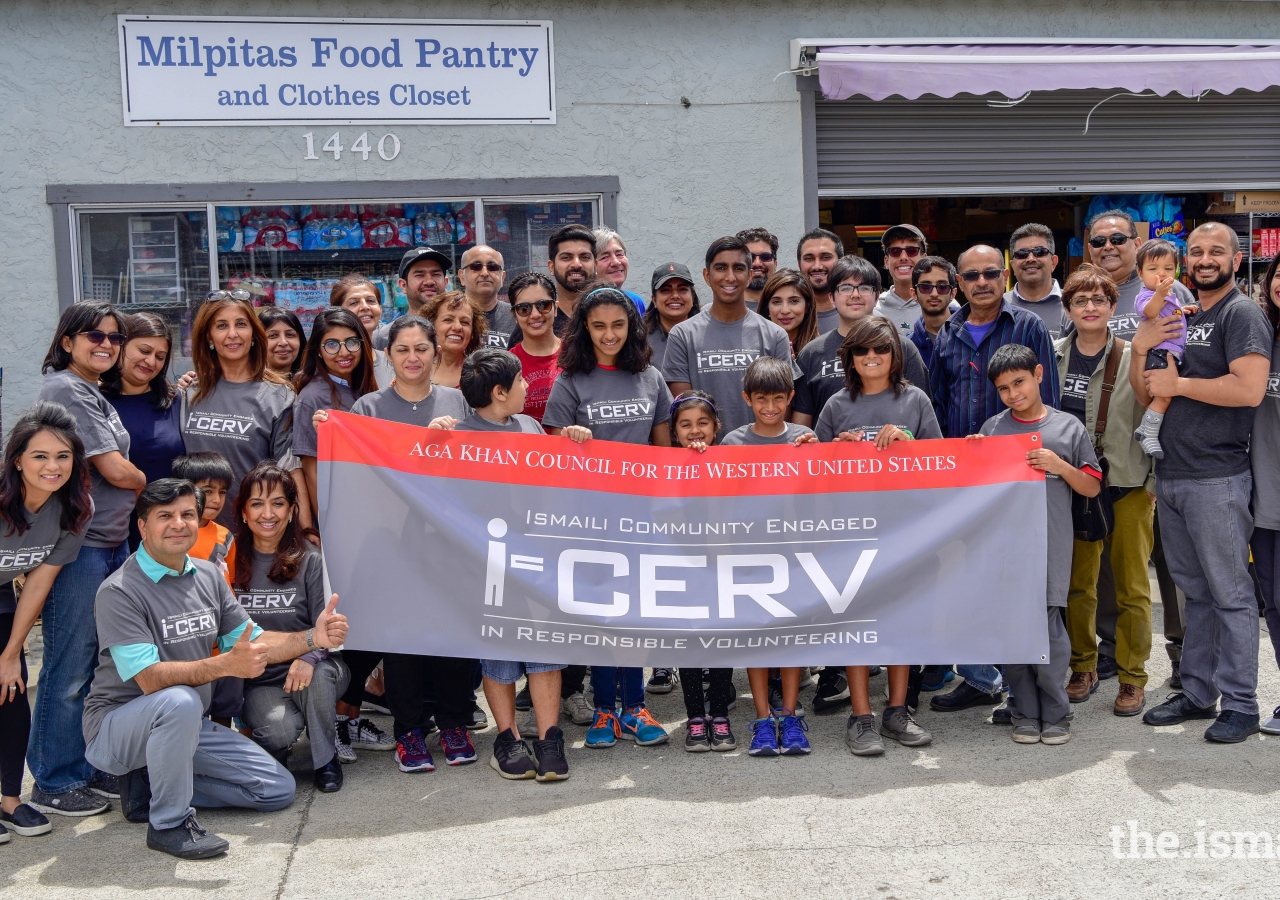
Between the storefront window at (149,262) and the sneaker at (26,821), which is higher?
the storefront window at (149,262)

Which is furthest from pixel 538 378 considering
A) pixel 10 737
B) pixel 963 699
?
pixel 10 737

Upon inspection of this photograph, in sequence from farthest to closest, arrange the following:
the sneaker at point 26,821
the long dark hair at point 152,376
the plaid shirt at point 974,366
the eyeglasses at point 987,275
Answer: the eyeglasses at point 987,275, the plaid shirt at point 974,366, the long dark hair at point 152,376, the sneaker at point 26,821

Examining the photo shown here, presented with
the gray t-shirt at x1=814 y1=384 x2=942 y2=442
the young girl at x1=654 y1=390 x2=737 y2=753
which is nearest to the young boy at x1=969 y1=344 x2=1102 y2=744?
the gray t-shirt at x1=814 y1=384 x2=942 y2=442

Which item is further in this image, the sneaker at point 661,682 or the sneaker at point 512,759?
the sneaker at point 661,682

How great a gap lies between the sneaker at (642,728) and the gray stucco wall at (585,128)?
4.28 m

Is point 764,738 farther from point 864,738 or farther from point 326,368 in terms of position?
point 326,368

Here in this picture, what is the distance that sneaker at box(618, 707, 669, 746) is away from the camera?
5.14 metres

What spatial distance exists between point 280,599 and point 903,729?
2696 millimetres

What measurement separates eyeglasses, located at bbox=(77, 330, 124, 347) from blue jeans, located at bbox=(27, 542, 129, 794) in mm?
878

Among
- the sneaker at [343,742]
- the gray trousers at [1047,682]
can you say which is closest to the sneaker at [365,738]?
the sneaker at [343,742]

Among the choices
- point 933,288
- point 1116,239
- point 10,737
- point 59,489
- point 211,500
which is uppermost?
point 1116,239

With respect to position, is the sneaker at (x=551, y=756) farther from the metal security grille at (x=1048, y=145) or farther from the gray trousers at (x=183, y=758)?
the metal security grille at (x=1048, y=145)

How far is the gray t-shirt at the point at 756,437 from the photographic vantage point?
16.9 ft

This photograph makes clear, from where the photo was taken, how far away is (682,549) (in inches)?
197
